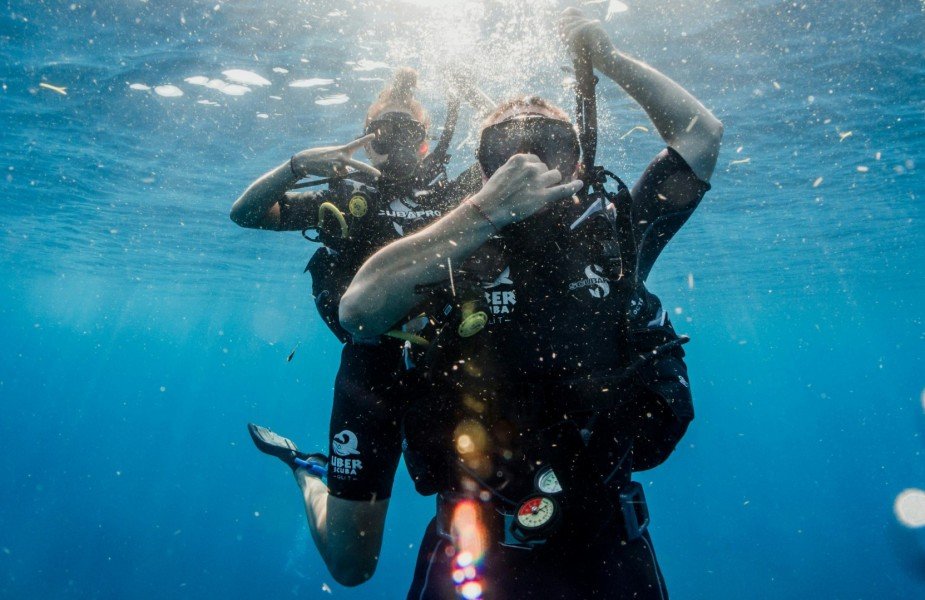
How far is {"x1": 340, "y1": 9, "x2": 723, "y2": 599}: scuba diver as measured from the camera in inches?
81.7

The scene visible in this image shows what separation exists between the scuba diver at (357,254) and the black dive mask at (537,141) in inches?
40.9

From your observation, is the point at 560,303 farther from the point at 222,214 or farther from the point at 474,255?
the point at 222,214

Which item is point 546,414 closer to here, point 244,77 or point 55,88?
point 244,77

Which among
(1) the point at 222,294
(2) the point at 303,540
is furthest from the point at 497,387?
(1) the point at 222,294

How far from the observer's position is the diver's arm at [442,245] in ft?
6.64

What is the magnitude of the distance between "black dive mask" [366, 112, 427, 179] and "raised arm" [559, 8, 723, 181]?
2.12 metres

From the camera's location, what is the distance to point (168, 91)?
12367 mm

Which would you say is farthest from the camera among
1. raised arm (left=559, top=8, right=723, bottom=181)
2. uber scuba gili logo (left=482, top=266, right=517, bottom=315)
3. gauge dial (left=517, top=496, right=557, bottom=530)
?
raised arm (left=559, top=8, right=723, bottom=181)

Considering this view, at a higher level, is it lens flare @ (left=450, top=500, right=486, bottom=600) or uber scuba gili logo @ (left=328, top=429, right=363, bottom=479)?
lens flare @ (left=450, top=500, right=486, bottom=600)

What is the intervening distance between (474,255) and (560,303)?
1.56 ft

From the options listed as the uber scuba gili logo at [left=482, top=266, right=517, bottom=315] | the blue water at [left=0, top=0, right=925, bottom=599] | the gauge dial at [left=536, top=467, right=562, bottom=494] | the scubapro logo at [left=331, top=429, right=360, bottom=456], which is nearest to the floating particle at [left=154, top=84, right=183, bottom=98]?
the blue water at [left=0, top=0, right=925, bottom=599]

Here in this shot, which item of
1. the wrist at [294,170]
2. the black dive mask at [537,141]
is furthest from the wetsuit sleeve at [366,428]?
the black dive mask at [537,141]

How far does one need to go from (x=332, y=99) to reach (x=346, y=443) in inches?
440

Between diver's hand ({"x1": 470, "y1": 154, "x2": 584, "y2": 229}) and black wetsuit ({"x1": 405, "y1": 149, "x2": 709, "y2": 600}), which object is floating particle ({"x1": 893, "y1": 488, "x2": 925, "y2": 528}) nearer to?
Result: black wetsuit ({"x1": 405, "y1": 149, "x2": 709, "y2": 600})
